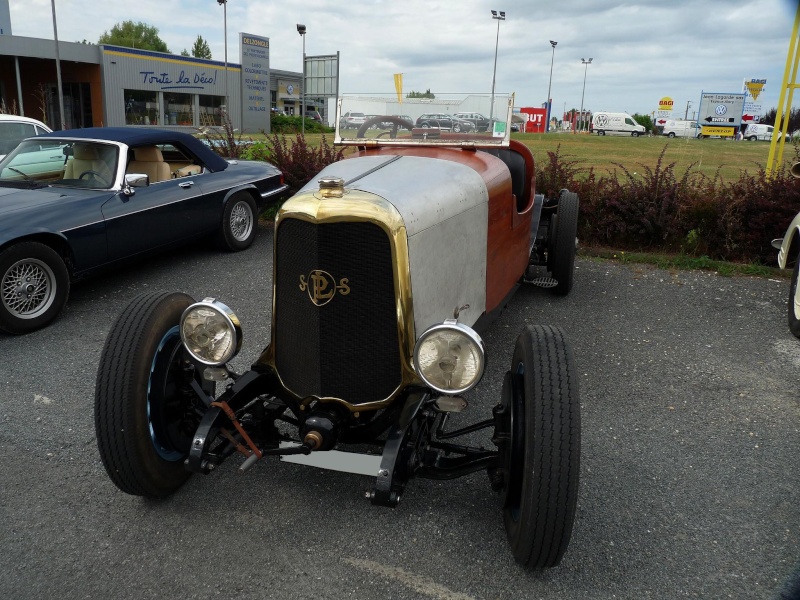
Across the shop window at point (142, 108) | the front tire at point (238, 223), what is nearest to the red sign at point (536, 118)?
the shop window at point (142, 108)

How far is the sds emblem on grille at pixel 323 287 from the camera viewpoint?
2.67m

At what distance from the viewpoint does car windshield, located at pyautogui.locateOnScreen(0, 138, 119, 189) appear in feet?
20.1

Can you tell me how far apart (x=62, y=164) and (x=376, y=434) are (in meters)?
5.27

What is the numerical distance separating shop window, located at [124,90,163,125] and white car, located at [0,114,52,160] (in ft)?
81.9

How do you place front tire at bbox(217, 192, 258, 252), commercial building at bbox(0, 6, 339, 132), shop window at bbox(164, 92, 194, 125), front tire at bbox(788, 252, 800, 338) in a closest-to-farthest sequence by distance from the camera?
front tire at bbox(788, 252, 800, 338), front tire at bbox(217, 192, 258, 252), commercial building at bbox(0, 6, 339, 132), shop window at bbox(164, 92, 194, 125)

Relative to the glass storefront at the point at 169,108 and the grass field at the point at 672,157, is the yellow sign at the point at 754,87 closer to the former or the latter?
the grass field at the point at 672,157

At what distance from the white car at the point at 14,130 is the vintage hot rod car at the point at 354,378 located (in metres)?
7.50

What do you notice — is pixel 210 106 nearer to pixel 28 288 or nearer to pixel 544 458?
pixel 28 288

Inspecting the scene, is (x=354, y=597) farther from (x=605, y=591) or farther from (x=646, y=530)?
(x=646, y=530)

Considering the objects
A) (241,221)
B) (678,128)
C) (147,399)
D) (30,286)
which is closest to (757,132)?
(678,128)

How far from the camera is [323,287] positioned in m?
2.68

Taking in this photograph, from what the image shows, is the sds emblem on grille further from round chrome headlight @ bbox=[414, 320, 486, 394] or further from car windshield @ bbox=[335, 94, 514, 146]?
car windshield @ bbox=[335, 94, 514, 146]

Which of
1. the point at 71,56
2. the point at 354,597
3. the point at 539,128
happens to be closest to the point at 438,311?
the point at 354,597

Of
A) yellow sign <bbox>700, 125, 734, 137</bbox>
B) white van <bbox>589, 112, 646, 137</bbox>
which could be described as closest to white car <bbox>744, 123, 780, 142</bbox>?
yellow sign <bbox>700, 125, 734, 137</bbox>
